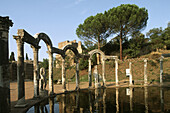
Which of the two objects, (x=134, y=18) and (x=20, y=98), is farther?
(x=134, y=18)

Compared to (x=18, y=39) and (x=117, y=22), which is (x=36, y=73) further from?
(x=117, y=22)

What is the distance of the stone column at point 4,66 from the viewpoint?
Result: 18.3 feet

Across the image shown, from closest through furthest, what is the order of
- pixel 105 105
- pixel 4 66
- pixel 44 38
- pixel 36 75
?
pixel 4 66 < pixel 105 105 < pixel 36 75 < pixel 44 38

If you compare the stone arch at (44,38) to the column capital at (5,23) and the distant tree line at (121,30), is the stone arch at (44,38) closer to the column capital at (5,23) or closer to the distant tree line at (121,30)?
the column capital at (5,23)

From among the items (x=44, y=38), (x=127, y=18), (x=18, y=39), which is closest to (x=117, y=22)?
(x=127, y=18)

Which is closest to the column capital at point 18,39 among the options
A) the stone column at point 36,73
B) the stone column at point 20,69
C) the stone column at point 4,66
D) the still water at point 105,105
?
the stone column at point 20,69

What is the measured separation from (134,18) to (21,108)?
25716 mm

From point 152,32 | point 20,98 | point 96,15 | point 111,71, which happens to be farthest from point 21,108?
point 152,32

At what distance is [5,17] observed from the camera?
582 cm

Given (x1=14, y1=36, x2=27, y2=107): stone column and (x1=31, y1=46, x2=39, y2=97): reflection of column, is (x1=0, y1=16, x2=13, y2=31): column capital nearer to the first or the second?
(x1=14, y1=36, x2=27, y2=107): stone column

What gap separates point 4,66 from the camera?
19.2ft

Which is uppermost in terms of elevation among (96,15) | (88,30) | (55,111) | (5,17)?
(96,15)

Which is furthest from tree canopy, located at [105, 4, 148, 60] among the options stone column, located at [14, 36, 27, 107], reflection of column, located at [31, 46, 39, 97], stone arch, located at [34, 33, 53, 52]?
stone column, located at [14, 36, 27, 107]

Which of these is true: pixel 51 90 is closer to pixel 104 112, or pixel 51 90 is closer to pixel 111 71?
pixel 104 112
